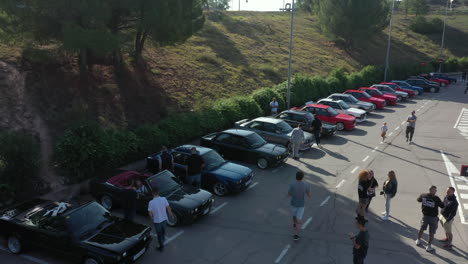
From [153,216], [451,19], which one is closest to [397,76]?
[153,216]

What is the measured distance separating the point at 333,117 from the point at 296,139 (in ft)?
20.8

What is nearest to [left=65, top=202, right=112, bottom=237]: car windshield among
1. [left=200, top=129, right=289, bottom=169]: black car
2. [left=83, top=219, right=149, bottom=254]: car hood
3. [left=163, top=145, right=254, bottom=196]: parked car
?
[left=83, top=219, right=149, bottom=254]: car hood

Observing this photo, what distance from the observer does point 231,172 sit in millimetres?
12117

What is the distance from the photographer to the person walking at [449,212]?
8.84 metres

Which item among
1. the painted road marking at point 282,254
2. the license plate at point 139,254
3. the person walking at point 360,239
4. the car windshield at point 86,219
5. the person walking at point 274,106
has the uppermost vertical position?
the person walking at point 360,239

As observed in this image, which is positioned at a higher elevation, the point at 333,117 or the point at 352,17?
the point at 352,17

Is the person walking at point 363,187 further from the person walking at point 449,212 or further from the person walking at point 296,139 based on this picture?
the person walking at point 296,139

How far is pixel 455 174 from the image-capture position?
1451 cm

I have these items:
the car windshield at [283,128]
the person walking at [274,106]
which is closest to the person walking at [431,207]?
the car windshield at [283,128]

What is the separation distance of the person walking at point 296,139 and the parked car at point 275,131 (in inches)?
19.5

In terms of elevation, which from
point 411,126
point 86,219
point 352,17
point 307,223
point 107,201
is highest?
point 352,17

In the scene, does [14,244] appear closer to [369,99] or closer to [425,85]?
[369,99]

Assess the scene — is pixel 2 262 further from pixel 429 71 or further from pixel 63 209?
pixel 429 71

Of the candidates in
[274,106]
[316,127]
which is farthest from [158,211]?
[274,106]
